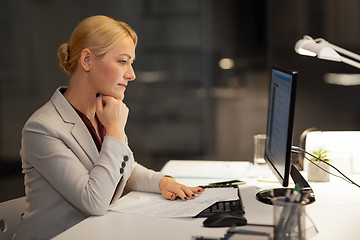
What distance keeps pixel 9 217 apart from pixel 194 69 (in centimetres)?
279

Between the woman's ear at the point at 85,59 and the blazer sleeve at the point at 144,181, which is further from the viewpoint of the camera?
the blazer sleeve at the point at 144,181

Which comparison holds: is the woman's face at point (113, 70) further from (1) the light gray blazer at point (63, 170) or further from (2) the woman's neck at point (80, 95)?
(1) the light gray blazer at point (63, 170)

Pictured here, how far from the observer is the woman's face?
1793 mm

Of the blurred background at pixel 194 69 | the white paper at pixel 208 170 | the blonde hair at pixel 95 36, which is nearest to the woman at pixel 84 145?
the blonde hair at pixel 95 36

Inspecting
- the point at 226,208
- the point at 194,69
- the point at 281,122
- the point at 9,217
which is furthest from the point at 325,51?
the point at 194,69

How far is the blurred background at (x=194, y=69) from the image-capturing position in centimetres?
383

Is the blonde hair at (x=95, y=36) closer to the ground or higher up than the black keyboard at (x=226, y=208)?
higher up

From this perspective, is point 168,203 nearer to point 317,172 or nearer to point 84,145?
point 84,145

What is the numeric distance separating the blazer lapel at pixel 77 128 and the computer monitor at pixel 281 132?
1.93 ft

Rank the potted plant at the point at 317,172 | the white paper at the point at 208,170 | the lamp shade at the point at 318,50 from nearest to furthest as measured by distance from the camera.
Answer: the lamp shade at the point at 318,50
the potted plant at the point at 317,172
the white paper at the point at 208,170

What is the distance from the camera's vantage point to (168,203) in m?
1.73

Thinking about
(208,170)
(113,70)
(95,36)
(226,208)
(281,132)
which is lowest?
(208,170)

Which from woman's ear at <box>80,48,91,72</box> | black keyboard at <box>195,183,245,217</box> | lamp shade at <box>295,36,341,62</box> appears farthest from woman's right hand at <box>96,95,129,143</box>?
lamp shade at <box>295,36,341,62</box>

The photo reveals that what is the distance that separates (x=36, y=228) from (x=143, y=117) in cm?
275
